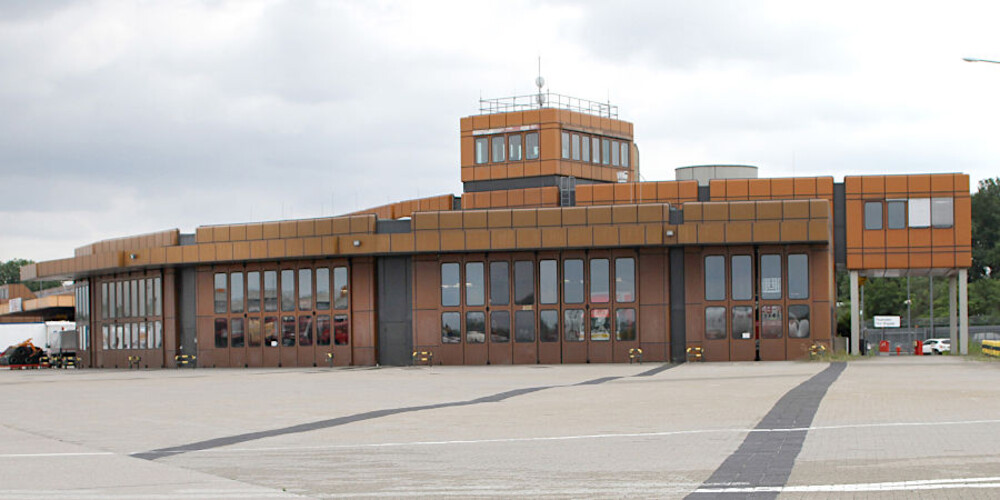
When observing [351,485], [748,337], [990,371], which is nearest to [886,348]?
[748,337]

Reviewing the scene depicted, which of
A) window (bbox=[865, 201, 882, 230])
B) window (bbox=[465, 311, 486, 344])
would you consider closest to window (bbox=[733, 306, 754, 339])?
window (bbox=[465, 311, 486, 344])

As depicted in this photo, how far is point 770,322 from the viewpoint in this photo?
145ft

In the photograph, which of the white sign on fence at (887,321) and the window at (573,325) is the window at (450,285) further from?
the white sign on fence at (887,321)

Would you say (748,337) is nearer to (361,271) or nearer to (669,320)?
(669,320)

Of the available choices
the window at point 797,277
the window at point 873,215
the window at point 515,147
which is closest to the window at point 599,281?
the window at point 797,277

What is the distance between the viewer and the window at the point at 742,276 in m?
44.4

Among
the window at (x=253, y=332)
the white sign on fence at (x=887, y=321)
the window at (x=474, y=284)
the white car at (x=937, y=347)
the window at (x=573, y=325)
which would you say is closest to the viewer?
the window at (x=573, y=325)

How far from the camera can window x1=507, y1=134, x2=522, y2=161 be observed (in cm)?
6153

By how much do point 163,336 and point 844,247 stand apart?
31.7 metres

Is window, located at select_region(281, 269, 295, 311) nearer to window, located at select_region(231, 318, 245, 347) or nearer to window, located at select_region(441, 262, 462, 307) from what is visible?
window, located at select_region(231, 318, 245, 347)

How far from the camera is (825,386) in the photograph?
1090 inches

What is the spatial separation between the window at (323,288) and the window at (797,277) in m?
19.1

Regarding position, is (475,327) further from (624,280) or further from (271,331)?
(271,331)

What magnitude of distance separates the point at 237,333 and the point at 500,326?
12562 mm
